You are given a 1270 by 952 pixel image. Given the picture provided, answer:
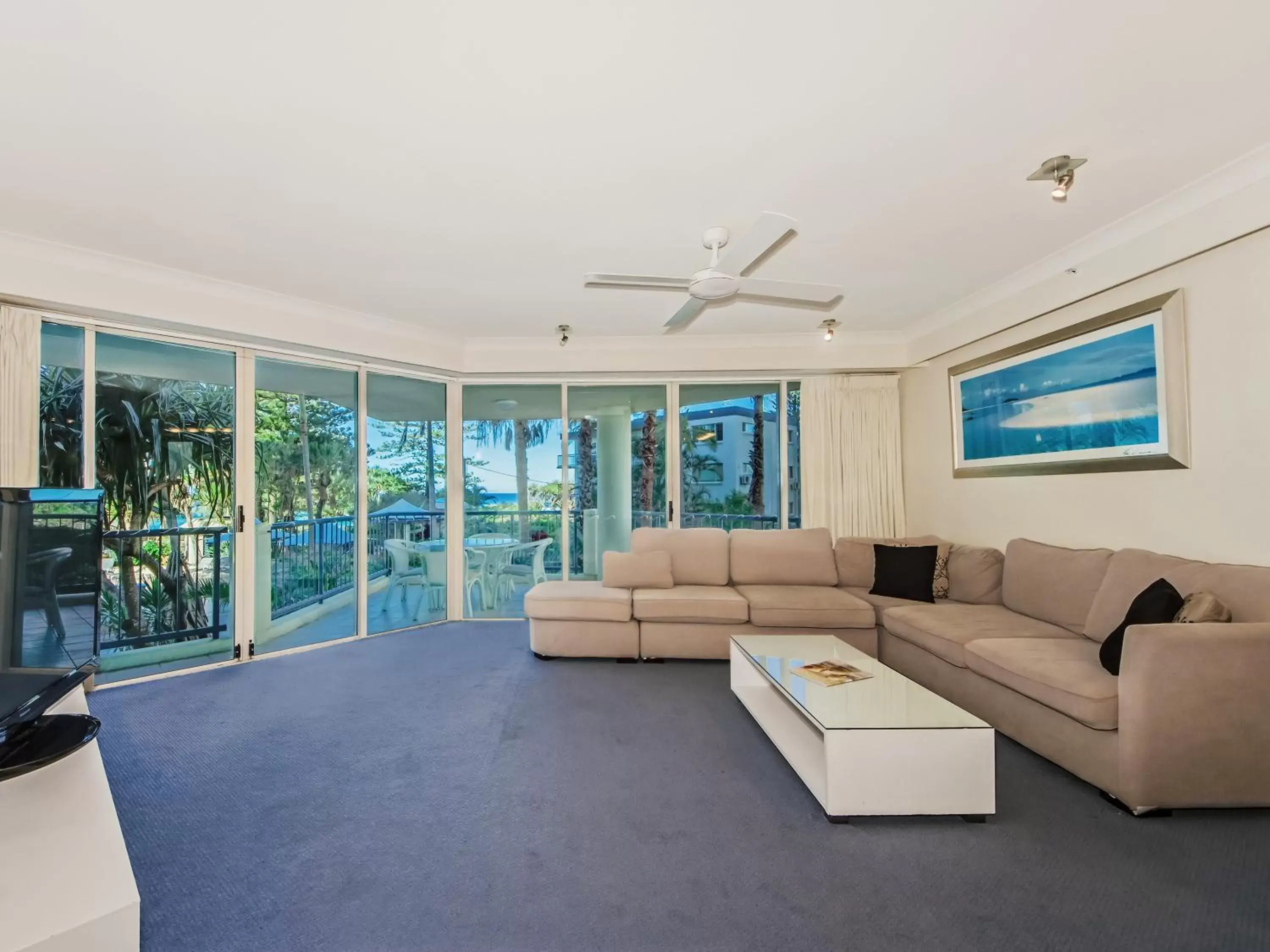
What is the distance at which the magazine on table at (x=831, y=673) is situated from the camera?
2.52 meters

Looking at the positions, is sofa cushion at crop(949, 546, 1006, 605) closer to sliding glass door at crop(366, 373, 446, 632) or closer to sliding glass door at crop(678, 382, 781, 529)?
sliding glass door at crop(678, 382, 781, 529)

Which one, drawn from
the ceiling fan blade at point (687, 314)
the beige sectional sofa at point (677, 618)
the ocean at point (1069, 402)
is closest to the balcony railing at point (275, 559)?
the beige sectional sofa at point (677, 618)

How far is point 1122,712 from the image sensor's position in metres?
2.06

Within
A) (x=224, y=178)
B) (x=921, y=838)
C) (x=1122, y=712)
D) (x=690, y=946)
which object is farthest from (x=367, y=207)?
(x=1122, y=712)

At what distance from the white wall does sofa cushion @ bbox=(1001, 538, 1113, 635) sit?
0.21 m

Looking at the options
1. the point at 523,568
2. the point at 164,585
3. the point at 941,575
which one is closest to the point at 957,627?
the point at 941,575

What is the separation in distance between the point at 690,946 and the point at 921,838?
3.11 ft

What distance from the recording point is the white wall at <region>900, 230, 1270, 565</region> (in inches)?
98.7

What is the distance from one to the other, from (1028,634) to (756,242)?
2.44 m

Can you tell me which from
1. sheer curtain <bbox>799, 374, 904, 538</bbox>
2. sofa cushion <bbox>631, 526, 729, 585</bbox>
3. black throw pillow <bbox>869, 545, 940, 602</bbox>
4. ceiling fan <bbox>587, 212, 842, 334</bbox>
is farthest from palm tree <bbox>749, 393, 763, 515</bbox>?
ceiling fan <bbox>587, 212, 842, 334</bbox>

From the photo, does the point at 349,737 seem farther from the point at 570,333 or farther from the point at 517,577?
the point at 570,333

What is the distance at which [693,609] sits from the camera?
394 cm

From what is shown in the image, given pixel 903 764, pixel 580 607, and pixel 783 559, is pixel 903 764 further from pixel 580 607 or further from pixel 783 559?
pixel 783 559

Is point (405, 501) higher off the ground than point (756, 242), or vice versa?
point (756, 242)
